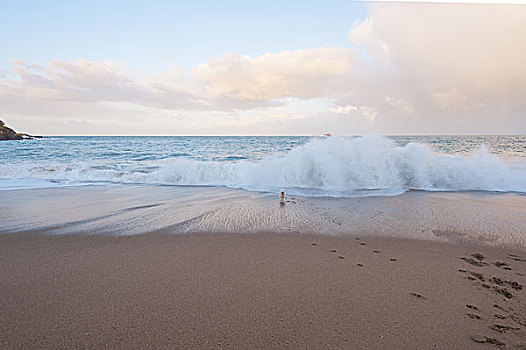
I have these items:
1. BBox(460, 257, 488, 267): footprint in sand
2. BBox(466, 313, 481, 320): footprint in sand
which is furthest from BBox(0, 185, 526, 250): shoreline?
BBox(466, 313, 481, 320): footprint in sand

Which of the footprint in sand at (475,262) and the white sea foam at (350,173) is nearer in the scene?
the footprint in sand at (475,262)

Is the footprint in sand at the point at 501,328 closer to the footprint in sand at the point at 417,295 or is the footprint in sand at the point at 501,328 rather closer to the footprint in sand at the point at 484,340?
the footprint in sand at the point at 484,340

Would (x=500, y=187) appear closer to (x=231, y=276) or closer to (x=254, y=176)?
(x=254, y=176)

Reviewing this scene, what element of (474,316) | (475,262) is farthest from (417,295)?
(475,262)

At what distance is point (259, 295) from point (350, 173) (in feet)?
23.4

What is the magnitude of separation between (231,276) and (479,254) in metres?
2.89

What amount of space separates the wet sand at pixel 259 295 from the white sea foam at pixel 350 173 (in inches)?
172

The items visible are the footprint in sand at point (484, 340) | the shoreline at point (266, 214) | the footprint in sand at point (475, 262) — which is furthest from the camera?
the shoreline at point (266, 214)

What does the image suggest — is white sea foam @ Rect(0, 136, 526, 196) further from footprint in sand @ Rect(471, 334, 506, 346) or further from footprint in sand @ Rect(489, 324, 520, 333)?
footprint in sand @ Rect(471, 334, 506, 346)

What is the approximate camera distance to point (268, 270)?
2.94m

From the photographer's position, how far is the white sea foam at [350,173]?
8.42 metres

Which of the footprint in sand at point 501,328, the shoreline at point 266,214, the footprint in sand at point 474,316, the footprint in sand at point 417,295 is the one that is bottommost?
the shoreline at point 266,214

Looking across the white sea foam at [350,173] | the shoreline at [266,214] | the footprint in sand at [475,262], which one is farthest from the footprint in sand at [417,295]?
the white sea foam at [350,173]

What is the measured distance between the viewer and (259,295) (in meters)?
2.41
